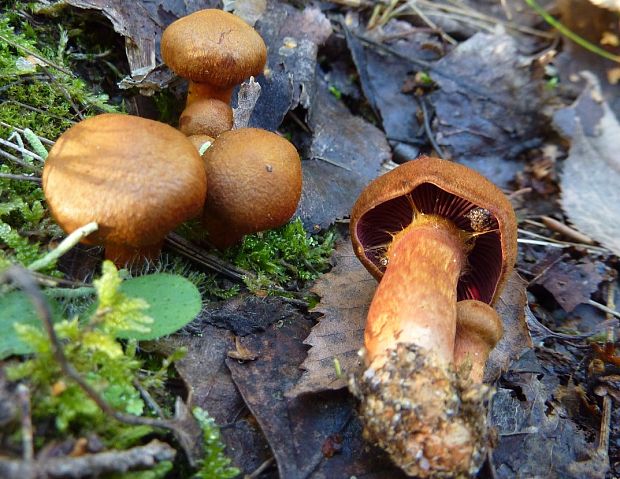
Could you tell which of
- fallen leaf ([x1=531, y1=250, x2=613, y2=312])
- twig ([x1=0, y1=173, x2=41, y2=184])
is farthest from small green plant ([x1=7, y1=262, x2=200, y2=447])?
fallen leaf ([x1=531, y1=250, x2=613, y2=312])

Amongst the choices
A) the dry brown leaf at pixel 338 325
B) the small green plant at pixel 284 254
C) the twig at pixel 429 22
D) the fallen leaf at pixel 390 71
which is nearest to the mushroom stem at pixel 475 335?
the dry brown leaf at pixel 338 325

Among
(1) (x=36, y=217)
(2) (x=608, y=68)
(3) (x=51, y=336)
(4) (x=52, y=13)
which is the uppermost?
(4) (x=52, y=13)

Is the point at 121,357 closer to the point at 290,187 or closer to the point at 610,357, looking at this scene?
the point at 290,187

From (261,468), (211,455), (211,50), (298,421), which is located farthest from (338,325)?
(211,50)

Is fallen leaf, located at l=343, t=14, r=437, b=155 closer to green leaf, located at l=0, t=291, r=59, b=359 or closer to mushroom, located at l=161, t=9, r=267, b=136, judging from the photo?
mushroom, located at l=161, t=9, r=267, b=136

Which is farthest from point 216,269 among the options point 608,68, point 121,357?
point 608,68

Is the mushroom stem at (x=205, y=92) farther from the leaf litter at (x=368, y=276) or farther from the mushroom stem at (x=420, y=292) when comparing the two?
the mushroom stem at (x=420, y=292)
